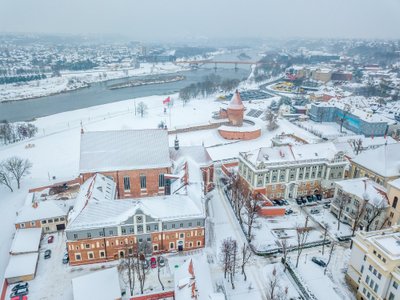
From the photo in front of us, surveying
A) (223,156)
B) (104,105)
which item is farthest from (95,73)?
(223,156)

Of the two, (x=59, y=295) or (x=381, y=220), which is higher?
(x=381, y=220)

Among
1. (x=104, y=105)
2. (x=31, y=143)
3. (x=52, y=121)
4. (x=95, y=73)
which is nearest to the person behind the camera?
(x=31, y=143)

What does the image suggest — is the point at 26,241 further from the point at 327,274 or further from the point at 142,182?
the point at 327,274

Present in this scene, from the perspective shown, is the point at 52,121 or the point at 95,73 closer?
the point at 52,121

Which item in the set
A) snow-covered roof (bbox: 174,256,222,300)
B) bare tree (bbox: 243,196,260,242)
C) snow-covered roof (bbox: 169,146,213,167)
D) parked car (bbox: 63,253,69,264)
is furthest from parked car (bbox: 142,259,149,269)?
snow-covered roof (bbox: 169,146,213,167)

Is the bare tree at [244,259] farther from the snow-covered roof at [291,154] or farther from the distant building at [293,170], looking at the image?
the snow-covered roof at [291,154]

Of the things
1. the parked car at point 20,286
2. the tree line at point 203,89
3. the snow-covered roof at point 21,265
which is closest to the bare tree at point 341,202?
the snow-covered roof at point 21,265

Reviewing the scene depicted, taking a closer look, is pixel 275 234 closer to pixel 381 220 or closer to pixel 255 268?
pixel 255 268
